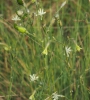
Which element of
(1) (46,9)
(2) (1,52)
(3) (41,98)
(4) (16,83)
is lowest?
(3) (41,98)

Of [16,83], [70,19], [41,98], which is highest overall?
[70,19]

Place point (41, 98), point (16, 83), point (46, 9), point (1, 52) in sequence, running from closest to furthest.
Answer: point (41, 98) → point (16, 83) → point (1, 52) → point (46, 9)

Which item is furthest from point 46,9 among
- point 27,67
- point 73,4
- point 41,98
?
point 41,98

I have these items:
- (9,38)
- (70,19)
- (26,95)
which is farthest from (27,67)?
(70,19)

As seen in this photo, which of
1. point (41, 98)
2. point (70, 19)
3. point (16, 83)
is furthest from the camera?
point (70, 19)

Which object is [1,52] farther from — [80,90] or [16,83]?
[80,90]

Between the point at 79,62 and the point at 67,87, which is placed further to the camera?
the point at 79,62

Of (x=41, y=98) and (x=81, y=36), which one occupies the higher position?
(x=81, y=36)

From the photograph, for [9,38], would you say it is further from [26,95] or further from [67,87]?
[67,87]

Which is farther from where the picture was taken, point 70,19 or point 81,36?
point 70,19
